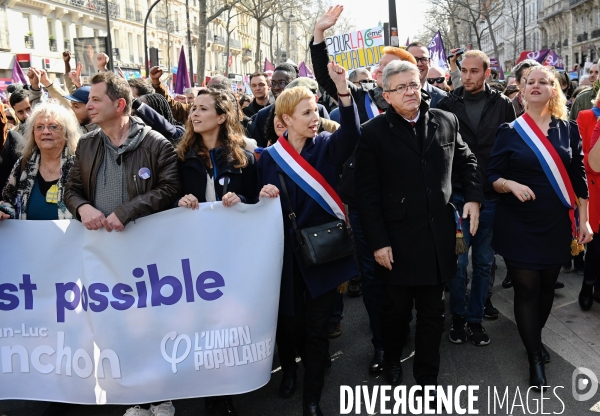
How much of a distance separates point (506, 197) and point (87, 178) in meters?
2.68

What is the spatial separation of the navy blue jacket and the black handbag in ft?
0.34

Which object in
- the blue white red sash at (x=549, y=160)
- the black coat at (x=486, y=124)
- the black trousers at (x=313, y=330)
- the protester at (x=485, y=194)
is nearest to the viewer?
the black trousers at (x=313, y=330)

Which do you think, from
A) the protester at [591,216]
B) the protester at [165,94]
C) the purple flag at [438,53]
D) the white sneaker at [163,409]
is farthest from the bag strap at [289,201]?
the purple flag at [438,53]

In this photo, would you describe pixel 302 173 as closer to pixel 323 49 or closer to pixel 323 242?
pixel 323 242

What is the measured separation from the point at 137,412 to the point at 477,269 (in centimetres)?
268

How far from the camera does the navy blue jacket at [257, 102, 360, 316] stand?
3.69 metres

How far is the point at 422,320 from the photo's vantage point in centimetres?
388

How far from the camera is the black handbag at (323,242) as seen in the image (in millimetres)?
3561

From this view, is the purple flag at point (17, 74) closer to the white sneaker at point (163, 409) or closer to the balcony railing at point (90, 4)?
the white sneaker at point (163, 409)

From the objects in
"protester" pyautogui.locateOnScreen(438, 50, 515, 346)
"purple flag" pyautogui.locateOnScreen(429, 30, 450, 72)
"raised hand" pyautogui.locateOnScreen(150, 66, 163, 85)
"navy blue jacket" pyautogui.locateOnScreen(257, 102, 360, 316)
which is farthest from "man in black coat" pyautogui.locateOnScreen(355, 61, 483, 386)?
"purple flag" pyautogui.locateOnScreen(429, 30, 450, 72)

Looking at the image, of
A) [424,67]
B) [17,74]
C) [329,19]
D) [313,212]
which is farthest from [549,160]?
[17,74]

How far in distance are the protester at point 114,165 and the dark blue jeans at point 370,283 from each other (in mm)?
1444

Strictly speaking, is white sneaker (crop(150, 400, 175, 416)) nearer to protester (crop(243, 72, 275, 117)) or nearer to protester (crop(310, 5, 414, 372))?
protester (crop(310, 5, 414, 372))

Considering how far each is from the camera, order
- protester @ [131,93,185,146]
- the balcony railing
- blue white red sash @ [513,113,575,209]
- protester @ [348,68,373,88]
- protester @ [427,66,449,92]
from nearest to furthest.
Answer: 1. blue white red sash @ [513,113,575,209]
2. protester @ [131,93,185,146]
3. protester @ [348,68,373,88]
4. protester @ [427,66,449,92]
5. the balcony railing
